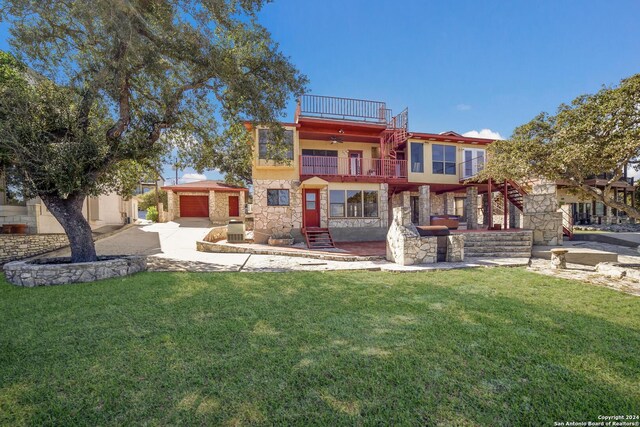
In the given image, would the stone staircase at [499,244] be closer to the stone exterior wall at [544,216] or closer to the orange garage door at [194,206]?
the stone exterior wall at [544,216]

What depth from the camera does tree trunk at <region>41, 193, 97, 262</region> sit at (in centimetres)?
709

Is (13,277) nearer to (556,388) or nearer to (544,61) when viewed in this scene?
(556,388)

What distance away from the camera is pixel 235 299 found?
4.91 meters

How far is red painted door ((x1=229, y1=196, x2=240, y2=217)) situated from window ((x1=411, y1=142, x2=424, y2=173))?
1519cm

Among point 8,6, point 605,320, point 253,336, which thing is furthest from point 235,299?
point 8,6

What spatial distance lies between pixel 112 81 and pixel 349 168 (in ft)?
35.1

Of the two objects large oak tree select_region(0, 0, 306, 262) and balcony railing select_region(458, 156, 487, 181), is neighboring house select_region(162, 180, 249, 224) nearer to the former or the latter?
large oak tree select_region(0, 0, 306, 262)

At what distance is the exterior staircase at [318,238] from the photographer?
40.4 feet

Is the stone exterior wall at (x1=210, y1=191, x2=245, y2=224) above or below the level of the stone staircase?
above

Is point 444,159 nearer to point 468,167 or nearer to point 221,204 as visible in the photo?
point 468,167

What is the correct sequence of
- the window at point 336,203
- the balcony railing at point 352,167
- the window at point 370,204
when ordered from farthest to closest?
the window at point 370,204
the window at point 336,203
the balcony railing at point 352,167

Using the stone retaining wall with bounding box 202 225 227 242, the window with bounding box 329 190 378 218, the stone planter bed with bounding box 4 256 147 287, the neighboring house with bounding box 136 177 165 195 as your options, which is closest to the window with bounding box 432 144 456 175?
the window with bounding box 329 190 378 218

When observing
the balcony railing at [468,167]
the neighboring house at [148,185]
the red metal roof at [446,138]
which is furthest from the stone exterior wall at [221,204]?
the balcony railing at [468,167]

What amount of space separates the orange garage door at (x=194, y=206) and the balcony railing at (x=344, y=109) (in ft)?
45.7
